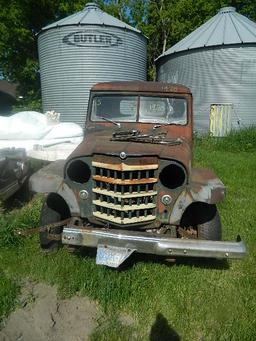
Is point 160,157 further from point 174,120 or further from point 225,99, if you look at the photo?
point 225,99

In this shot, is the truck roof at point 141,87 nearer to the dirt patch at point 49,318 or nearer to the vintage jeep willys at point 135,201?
the vintage jeep willys at point 135,201

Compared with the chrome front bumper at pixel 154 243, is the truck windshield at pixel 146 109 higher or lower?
higher

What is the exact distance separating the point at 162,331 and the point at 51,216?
194 cm

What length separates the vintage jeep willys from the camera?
3576mm

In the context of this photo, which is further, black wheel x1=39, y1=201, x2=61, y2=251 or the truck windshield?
the truck windshield

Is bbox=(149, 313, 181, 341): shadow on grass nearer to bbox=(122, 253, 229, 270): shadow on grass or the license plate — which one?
the license plate

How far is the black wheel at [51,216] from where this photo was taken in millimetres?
4356

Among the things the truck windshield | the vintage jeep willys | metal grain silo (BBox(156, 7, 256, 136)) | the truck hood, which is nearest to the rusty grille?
the vintage jeep willys

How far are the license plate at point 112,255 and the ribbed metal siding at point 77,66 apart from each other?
11.3 meters

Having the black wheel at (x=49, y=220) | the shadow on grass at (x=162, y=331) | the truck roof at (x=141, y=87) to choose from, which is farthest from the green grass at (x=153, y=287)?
the truck roof at (x=141, y=87)

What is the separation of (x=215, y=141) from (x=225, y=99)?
214cm

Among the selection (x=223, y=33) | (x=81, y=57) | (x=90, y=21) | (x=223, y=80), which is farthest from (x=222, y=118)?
(x=90, y=21)

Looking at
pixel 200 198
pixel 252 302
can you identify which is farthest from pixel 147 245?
pixel 252 302

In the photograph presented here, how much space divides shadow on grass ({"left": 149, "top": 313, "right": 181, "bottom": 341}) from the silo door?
1246 centimetres
